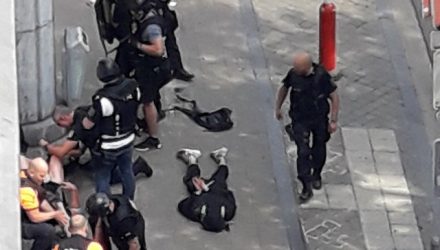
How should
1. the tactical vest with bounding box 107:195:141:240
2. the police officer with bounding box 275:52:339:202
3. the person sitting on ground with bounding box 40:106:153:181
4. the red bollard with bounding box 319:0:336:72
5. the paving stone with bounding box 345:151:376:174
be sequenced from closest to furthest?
the tactical vest with bounding box 107:195:141:240, the person sitting on ground with bounding box 40:106:153:181, the police officer with bounding box 275:52:339:202, the paving stone with bounding box 345:151:376:174, the red bollard with bounding box 319:0:336:72

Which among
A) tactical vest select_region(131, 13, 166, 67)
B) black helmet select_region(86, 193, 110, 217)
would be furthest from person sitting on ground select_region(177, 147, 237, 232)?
black helmet select_region(86, 193, 110, 217)

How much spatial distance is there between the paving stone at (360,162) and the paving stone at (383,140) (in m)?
0.15

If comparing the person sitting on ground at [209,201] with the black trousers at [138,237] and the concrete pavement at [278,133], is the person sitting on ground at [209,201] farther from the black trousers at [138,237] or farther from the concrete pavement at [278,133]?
the black trousers at [138,237]

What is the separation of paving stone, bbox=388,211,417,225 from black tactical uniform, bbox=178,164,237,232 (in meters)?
1.36

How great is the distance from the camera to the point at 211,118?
14438 millimetres

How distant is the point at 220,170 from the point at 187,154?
465 mm

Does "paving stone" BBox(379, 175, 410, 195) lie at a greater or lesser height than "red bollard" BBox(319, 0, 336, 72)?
lesser

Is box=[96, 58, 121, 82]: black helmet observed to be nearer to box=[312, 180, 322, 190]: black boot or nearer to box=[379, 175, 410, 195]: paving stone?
box=[312, 180, 322, 190]: black boot

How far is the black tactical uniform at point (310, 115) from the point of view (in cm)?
1274

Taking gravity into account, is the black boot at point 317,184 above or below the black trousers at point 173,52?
below

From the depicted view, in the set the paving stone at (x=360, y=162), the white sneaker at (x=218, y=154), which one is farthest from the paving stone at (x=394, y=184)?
the white sneaker at (x=218, y=154)

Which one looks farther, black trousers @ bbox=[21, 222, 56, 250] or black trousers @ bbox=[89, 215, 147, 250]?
black trousers @ bbox=[21, 222, 56, 250]

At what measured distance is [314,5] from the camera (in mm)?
16312

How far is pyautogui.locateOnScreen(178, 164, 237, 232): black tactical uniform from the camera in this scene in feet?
42.8
